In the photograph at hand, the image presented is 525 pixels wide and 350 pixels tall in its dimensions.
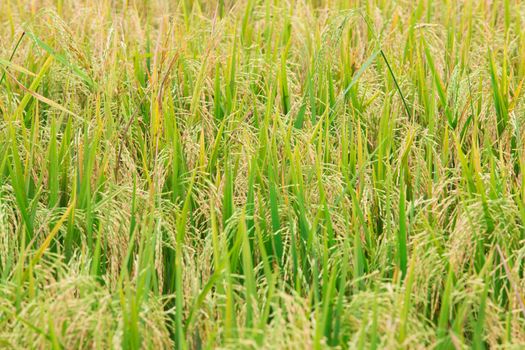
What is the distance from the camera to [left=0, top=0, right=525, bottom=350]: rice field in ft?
5.03

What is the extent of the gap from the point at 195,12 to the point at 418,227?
1.36 m

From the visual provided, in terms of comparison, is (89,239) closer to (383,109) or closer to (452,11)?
(383,109)

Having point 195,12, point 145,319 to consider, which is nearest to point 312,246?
point 145,319

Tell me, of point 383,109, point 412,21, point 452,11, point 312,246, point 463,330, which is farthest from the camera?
point 452,11

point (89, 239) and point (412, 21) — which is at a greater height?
point (412, 21)

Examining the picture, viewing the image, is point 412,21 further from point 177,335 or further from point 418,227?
point 177,335

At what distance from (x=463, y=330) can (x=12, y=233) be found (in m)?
0.90

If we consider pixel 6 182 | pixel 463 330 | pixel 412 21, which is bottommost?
pixel 463 330

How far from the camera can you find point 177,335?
157 centimetres

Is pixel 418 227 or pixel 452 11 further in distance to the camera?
pixel 452 11

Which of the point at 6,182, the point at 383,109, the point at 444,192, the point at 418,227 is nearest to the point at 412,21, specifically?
the point at 383,109

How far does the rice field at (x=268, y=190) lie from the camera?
153 cm

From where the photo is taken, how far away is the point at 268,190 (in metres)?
1.93

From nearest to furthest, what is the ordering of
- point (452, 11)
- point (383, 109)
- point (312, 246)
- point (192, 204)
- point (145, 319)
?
point (145, 319) → point (312, 246) → point (192, 204) → point (383, 109) → point (452, 11)
